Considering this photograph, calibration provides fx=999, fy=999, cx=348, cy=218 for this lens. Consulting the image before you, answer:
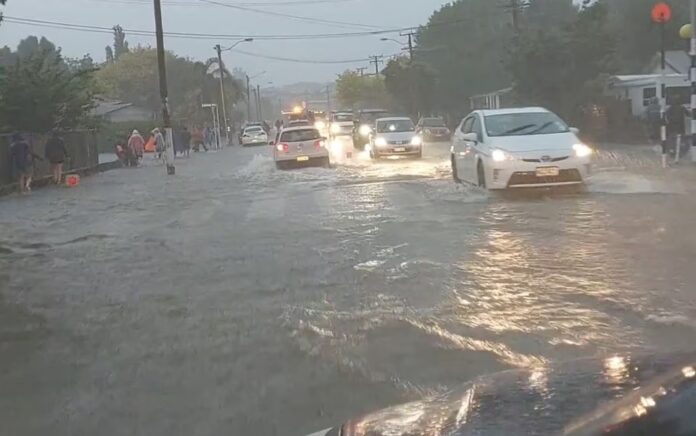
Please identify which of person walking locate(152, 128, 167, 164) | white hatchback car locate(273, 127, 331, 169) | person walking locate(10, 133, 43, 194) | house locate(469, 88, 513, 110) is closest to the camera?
person walking locate(10, 133, 43, 194)

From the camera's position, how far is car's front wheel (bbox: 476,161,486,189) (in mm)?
17422

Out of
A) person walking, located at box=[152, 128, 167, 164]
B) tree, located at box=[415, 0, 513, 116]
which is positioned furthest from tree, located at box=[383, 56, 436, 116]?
person walking, located at box=[152, 128, 167, 164]

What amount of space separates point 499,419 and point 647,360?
31.0 inches

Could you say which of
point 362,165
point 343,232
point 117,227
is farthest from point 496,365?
point 362,165

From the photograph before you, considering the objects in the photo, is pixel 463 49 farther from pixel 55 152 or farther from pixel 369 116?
pixel 55 152

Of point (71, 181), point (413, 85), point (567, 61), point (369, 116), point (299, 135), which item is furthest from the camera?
point (413, 85)

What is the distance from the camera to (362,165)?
30.3 m

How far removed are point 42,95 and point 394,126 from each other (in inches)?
451

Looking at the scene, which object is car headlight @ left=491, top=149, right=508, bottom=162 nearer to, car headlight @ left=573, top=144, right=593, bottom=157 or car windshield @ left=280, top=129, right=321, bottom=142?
car headlight @ left=573, top=144, right=593, bottom=157

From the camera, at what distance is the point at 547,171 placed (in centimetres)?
1630

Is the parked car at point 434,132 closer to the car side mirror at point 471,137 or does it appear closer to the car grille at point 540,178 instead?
the car side mirror at point 471,137

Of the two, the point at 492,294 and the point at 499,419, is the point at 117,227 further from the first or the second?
the point at 499,419

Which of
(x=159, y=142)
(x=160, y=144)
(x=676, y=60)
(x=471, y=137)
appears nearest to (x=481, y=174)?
(x=471, y=137)

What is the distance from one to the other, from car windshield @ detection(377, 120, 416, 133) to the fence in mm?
10288
